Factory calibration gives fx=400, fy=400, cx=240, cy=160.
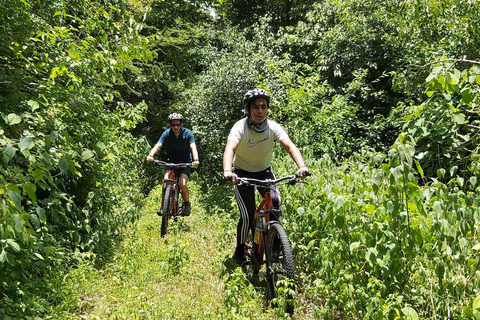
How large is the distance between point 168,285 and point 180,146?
11.4ft

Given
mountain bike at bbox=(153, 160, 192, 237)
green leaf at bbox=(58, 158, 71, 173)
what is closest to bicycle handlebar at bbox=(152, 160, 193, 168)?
mountain bike at bbox=(153, 160, 192, 237)

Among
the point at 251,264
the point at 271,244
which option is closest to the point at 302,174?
the point at 271,244

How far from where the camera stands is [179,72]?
16.8 meters

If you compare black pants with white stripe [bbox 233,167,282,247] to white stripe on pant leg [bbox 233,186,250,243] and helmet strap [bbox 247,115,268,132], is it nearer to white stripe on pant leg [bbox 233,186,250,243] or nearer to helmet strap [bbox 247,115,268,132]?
white stripe on pant leg [bbox 233,186,250,243]

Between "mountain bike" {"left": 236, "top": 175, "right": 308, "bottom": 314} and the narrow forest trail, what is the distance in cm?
24

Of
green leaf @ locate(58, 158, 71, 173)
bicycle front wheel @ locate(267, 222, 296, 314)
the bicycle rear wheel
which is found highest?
green leaf @ locate(58, 158, 71, 173)

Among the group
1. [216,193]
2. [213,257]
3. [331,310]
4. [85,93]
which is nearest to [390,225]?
[331,310]

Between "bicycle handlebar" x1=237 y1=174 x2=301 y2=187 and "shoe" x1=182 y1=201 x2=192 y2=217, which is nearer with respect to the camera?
"bicycle handlebar" x1=237 y1=174 x2=301 y2=187

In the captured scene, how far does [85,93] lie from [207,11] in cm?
1596

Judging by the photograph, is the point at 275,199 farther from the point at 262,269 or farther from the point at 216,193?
the point at 216,193

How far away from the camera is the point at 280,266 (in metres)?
4.05

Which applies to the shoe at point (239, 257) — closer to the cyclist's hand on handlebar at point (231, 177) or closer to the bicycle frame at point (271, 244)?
the bicycle frame at point (271, 244)

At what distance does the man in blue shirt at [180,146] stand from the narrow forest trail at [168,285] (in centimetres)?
81

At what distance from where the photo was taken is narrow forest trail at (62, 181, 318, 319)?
392cm
